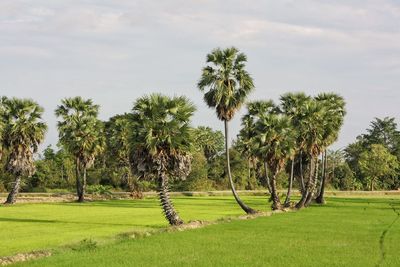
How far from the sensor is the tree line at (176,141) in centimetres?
4116

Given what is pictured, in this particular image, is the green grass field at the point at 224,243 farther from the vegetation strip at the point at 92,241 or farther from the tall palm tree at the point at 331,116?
the tall palm tree at the point at 331,116

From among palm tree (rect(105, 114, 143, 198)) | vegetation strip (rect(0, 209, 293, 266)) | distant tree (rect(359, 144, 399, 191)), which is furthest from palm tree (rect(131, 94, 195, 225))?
distant tree (rect(359, 144, 399, 191))

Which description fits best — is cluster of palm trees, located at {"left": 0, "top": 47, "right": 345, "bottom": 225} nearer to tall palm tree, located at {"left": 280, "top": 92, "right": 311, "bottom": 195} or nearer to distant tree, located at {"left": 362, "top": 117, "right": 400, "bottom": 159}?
tall palm tree, located at {"left": 280, "top": 92, "right": 311, "bottom": 195}

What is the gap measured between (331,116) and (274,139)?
15.4m

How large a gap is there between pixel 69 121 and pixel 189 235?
49.4m

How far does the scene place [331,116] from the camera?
2768 inches

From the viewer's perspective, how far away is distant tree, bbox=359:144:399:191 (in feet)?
419

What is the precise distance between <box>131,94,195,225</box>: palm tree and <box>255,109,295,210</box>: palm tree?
1759 centimetres

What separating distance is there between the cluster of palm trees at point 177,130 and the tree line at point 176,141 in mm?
76

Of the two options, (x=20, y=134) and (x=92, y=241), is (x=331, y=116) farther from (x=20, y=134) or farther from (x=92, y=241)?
(x=92, y=241)

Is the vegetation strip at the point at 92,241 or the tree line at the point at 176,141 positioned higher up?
the tree line at the point at 176,141

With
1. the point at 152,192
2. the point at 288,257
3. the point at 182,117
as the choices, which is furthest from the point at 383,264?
the point at 152,192

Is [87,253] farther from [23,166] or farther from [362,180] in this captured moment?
[362,180]

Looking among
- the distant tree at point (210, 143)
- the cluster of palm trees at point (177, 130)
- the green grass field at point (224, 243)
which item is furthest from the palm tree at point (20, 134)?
the distant tree at point (210, 143)
